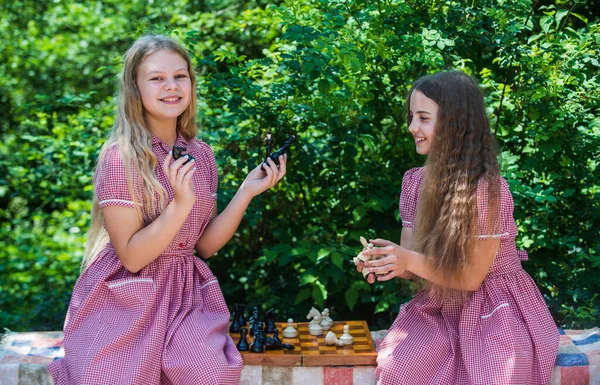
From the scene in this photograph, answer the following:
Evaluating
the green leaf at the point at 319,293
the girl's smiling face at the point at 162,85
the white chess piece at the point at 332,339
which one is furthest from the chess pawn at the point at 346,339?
the girl's smiling face at the point at 162,85

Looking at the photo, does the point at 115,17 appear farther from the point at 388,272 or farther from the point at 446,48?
the point at 388,272

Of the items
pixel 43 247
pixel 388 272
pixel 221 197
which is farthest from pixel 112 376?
pixel 43 247

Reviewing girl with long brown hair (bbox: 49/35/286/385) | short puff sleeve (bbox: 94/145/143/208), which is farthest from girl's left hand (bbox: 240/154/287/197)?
short puff sleeve (bbox: 94/145/143/208)

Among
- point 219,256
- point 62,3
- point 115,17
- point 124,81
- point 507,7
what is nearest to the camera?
point 124,81

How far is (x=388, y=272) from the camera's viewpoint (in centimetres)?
264

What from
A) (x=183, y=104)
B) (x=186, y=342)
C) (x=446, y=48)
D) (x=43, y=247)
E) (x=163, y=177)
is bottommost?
(x=43, y=247)

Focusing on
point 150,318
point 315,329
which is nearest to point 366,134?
point 315,329

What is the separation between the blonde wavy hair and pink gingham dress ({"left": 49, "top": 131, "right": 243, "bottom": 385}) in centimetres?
3

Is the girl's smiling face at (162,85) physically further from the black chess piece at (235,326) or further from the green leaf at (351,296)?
the green leaf at (351,296)

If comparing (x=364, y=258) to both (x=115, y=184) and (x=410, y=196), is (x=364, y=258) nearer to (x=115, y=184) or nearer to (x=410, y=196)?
(x=410, y=196)

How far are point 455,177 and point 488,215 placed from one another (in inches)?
6.9

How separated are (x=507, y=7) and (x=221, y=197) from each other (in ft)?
5.22

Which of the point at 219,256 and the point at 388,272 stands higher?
the point at 388,272

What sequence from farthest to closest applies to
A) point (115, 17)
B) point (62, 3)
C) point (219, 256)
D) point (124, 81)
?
1. point (62, 3)
2. point (115, 17)
3. point (219, 256)
4. point (124, 81)
